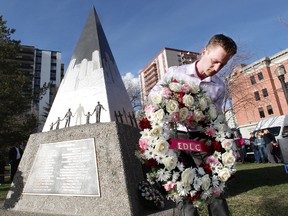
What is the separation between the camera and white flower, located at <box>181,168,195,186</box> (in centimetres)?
167

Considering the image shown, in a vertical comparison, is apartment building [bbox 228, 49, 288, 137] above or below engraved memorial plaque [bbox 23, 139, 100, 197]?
above

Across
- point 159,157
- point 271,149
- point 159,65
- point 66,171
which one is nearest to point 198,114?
point 159,157

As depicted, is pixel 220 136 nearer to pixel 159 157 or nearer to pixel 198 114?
pixel 198 114

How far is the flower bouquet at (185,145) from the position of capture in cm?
171

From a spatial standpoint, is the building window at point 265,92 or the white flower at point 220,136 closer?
the white flower at point 220,136

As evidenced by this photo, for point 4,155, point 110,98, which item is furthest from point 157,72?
point 110,98

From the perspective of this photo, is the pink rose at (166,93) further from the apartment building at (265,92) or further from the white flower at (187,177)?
the apartment building at (265,92)

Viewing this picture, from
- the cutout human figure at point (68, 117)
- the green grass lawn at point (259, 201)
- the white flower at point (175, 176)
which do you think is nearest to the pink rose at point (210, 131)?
the white flower at point (175, 176)

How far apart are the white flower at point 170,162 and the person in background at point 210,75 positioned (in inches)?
9.9

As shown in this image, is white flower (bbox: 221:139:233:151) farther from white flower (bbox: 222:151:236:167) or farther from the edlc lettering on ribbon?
the edlc lettering on ribbon

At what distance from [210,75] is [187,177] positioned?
100 cm

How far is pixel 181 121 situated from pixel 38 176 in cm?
360

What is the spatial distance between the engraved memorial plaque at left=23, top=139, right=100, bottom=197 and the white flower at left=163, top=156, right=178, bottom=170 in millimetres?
2201

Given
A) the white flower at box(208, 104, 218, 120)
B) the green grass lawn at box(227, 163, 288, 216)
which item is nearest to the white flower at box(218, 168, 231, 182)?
the white flower at box(208, 104, 218, 120)
